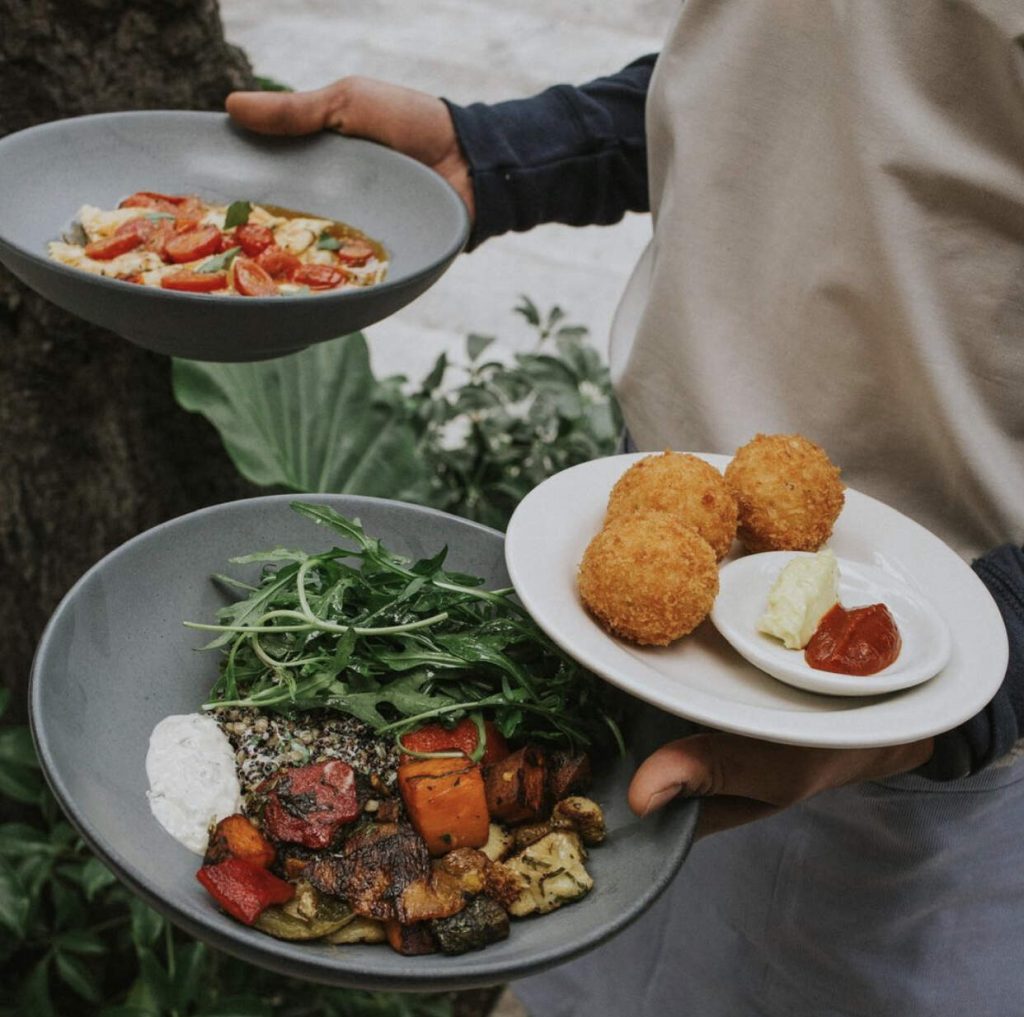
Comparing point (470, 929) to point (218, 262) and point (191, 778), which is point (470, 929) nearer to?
point (191, 778)

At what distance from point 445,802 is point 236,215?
1.01 metres

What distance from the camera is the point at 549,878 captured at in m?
1.09

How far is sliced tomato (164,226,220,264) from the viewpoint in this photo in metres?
1.65

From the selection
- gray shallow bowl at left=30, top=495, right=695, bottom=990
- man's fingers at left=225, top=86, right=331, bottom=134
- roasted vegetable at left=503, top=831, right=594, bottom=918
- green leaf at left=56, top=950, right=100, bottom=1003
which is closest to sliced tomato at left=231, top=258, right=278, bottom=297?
man's fingers at left=225, top=86, right=331, bottom=134

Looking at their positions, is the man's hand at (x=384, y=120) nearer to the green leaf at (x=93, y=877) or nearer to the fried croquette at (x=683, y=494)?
the fried croquette at (x=683, y=494)

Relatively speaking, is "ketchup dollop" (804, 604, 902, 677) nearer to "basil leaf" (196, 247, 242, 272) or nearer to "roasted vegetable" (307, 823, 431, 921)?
"roasted vegetable" (307, 823, 431, 921)

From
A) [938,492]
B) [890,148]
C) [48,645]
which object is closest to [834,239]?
[890,148]

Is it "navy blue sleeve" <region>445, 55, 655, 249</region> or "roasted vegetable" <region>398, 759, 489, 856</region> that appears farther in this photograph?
"navy blue sleeve" <region>445, 55, 655, 249</region>

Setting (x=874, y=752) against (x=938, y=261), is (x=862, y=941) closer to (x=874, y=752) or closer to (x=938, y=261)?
(x=874, y=752)

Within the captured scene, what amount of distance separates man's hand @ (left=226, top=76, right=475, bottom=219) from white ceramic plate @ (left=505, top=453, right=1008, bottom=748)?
74 cm

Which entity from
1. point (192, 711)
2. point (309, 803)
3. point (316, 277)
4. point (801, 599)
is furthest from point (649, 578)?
point (316, 277)

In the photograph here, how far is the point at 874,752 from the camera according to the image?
1.24 meters

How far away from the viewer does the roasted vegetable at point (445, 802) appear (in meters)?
1.12

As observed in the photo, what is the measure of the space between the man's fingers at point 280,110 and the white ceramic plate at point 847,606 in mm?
1010
